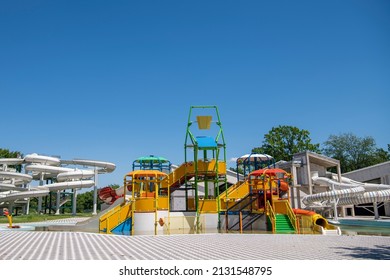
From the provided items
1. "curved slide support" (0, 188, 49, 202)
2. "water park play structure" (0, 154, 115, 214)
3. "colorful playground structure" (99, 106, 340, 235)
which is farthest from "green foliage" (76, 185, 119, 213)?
"colorful playground structure" (99, 106, 340, 235)

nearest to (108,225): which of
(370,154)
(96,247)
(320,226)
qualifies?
(96,247)

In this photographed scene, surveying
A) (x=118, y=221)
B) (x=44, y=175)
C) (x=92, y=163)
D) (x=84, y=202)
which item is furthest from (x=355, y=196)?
(x=84, y=202)

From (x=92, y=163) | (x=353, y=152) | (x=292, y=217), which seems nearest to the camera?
(x=292, y=217)

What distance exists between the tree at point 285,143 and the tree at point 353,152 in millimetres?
9045

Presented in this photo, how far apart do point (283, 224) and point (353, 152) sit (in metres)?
51.5

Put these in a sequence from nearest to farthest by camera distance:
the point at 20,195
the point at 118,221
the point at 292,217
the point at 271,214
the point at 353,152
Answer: the point at 292,217 → the point at 271,214 → the point at 118,221 → the point at 20,195 → the point at 353,152

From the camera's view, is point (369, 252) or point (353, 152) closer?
point (369, 252)

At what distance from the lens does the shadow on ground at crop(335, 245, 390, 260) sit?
8562 mm

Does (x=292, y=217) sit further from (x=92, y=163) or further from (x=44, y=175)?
(x=44, y=175)

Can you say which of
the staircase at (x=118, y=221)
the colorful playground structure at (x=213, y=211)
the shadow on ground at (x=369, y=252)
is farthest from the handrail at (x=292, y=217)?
the staircase at (x=118, y=221)

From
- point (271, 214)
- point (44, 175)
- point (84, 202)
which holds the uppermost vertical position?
point (44, 175)

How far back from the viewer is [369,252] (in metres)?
9.41

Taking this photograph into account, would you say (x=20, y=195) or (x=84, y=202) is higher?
(x=20, y=195)
